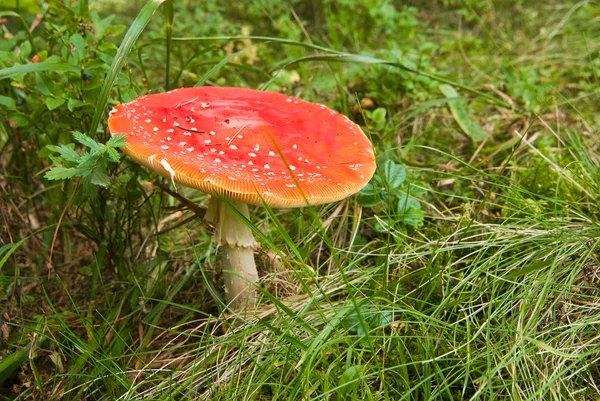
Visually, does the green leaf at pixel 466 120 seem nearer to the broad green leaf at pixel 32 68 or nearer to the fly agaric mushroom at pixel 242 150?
the fly agaric mushroom at pixel 242 150

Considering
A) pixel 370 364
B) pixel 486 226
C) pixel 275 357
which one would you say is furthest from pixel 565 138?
pixel 275 357

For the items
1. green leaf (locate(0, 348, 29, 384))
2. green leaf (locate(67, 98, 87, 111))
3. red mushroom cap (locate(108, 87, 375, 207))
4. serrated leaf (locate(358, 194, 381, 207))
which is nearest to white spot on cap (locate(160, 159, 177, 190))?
red mushroom cap (locate(108, 87, 375, 207))

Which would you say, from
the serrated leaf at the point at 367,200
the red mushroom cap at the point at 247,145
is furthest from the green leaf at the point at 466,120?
the red mushroom cap at the point at 247,145

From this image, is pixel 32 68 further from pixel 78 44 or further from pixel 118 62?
pixel 118 62

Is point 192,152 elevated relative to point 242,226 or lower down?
elevated

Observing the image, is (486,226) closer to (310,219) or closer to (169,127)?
(310,219)

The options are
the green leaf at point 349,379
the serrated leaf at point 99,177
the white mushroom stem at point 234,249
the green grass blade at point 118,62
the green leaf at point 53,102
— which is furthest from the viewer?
the white mushroom stem at point 234,249

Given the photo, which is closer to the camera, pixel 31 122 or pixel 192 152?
pixel 192 152

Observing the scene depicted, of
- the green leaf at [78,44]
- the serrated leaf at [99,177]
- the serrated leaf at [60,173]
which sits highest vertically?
the green leaf at [78,44]
